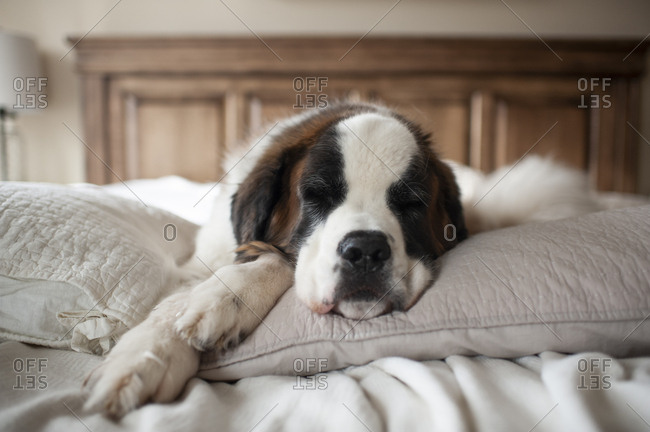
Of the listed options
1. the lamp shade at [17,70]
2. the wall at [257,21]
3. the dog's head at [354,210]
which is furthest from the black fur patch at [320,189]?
the lamp shade at [17,70]

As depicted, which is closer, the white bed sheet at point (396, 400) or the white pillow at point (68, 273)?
the white bed sheet at point (396, 400)

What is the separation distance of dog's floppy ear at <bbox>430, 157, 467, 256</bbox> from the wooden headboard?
2.14m

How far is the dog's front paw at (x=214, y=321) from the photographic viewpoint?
0.84m

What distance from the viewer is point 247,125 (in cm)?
343

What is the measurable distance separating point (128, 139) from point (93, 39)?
0.75 m

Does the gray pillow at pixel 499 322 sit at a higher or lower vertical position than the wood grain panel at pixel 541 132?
lower

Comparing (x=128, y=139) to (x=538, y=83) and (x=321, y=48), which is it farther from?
(x=538, y=83)

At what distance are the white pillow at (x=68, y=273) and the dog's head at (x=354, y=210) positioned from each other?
11.5 inches

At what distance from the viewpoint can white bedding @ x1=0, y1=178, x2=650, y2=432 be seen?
66 cm

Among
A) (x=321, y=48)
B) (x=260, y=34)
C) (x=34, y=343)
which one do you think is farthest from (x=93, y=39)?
(x=34, y=343)

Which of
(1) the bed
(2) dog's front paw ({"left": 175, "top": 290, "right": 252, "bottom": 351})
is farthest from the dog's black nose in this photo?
(2) dog's front paw ({"left": 175, "top": 290, "right": 252, "bottom": 351})

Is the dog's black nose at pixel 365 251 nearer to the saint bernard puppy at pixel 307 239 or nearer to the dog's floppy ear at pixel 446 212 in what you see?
the saint bernard puppy at pixel 307 239

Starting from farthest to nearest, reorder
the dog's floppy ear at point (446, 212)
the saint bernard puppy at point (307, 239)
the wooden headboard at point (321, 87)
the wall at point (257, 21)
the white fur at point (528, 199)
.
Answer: the wall at point (257, 21) < the wooden headboard at point (321, 87) < the white fur at point (528, 199) < the dog's floppy ear at point (446, 212) < the saint bernard puppy at point (307, 239)

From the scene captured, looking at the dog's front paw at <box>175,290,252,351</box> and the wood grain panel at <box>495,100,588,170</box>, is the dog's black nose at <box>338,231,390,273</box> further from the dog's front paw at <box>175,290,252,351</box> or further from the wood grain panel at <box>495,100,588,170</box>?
the wood grain panel at <box>495,100,588,170</box>
